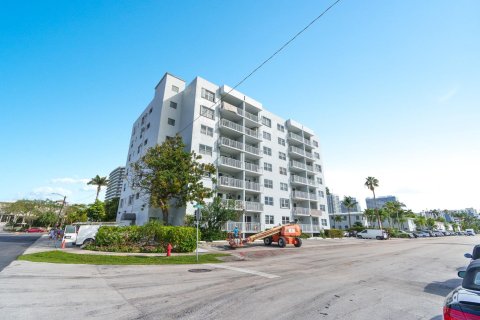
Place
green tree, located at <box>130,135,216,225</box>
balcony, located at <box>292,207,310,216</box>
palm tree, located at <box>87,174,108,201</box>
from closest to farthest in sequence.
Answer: green tree, located at <box>130,135,216,225</box>
balcony, located at <box>292,207,310,216</box>
palm tree, located at <box>87,174,108,201</box>

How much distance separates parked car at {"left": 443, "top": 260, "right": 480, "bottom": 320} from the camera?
3.03 m

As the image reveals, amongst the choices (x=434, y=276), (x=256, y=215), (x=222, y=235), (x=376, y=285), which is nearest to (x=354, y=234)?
(x=256, y=215)

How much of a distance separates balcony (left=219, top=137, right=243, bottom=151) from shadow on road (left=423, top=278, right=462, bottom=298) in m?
25.0

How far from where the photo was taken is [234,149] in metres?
31.9

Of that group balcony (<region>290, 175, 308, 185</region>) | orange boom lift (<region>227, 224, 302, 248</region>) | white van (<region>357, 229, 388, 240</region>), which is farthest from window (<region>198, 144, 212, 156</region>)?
white van (<region>357, 229, 388, 240</region>)

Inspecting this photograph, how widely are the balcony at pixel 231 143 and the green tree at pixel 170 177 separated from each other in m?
7.66

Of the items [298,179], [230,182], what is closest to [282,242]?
[230,182]

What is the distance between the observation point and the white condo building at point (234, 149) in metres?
29.8

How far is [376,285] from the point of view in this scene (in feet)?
28.0

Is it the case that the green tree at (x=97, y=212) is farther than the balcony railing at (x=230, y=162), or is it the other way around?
the green tree at (x=97, y=212)

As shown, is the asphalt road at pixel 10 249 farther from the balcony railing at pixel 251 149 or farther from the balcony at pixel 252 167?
the balcony railing at pixel 251 149

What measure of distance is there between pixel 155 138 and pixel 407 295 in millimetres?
30222

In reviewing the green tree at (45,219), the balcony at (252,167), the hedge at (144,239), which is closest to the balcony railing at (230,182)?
the balcony at (252,167)

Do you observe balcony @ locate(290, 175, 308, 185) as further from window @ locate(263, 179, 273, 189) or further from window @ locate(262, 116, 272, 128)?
window @ locate(262, 116, 272, 128)
